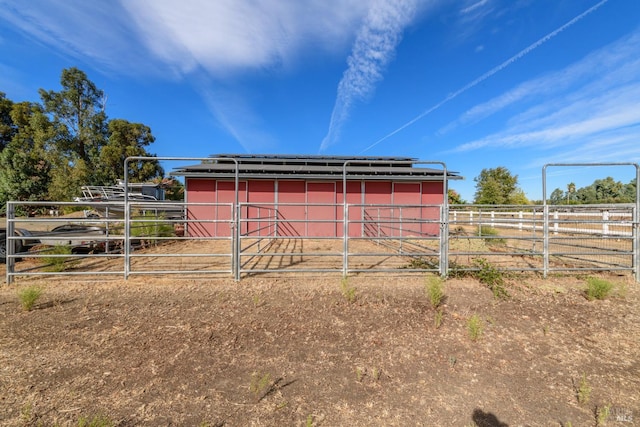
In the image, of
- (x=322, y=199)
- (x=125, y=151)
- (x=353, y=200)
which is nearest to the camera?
(x=322, y=199)

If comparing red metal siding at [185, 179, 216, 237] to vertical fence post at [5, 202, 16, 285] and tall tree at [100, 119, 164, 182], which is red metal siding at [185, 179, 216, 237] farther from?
tall tree at [100, 119, 164, 182]

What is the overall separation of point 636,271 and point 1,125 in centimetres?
5144

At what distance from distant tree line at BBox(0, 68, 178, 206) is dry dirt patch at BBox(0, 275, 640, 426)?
1159 inches

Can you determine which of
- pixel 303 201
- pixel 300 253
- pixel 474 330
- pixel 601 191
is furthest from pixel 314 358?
pixel 601 191

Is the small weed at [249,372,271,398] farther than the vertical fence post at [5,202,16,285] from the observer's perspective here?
No

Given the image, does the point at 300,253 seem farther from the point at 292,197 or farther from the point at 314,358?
the point at 292,197

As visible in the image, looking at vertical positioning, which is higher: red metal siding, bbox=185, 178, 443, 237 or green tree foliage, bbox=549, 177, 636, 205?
green tree foliage, bbox=549, 177, 636, 205

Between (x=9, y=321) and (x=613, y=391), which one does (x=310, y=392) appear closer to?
(x=613, y=391)

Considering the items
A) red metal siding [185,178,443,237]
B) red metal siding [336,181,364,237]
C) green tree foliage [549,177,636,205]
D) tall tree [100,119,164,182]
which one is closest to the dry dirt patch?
red metal siding [185,178,443,237]

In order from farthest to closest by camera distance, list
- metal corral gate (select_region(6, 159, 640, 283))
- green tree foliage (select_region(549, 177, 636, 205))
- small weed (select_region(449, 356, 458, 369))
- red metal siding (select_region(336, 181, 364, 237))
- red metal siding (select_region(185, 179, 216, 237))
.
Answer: green tree foliage (select_region(549, 177, 636, 205)), red metal siding (select_region(336, 181, 364, 237)), red metal siding (select_region(185, 179, 216, 237)), metal corral gate (select_region(6, 159, 640, 283)), small weed (select_region(449, 356, 458, 369))

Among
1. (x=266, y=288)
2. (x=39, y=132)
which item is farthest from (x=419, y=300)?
(x=39, y=132)

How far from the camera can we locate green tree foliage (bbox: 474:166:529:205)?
42031mm

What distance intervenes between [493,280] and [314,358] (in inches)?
167

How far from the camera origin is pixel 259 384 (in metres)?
2.67
